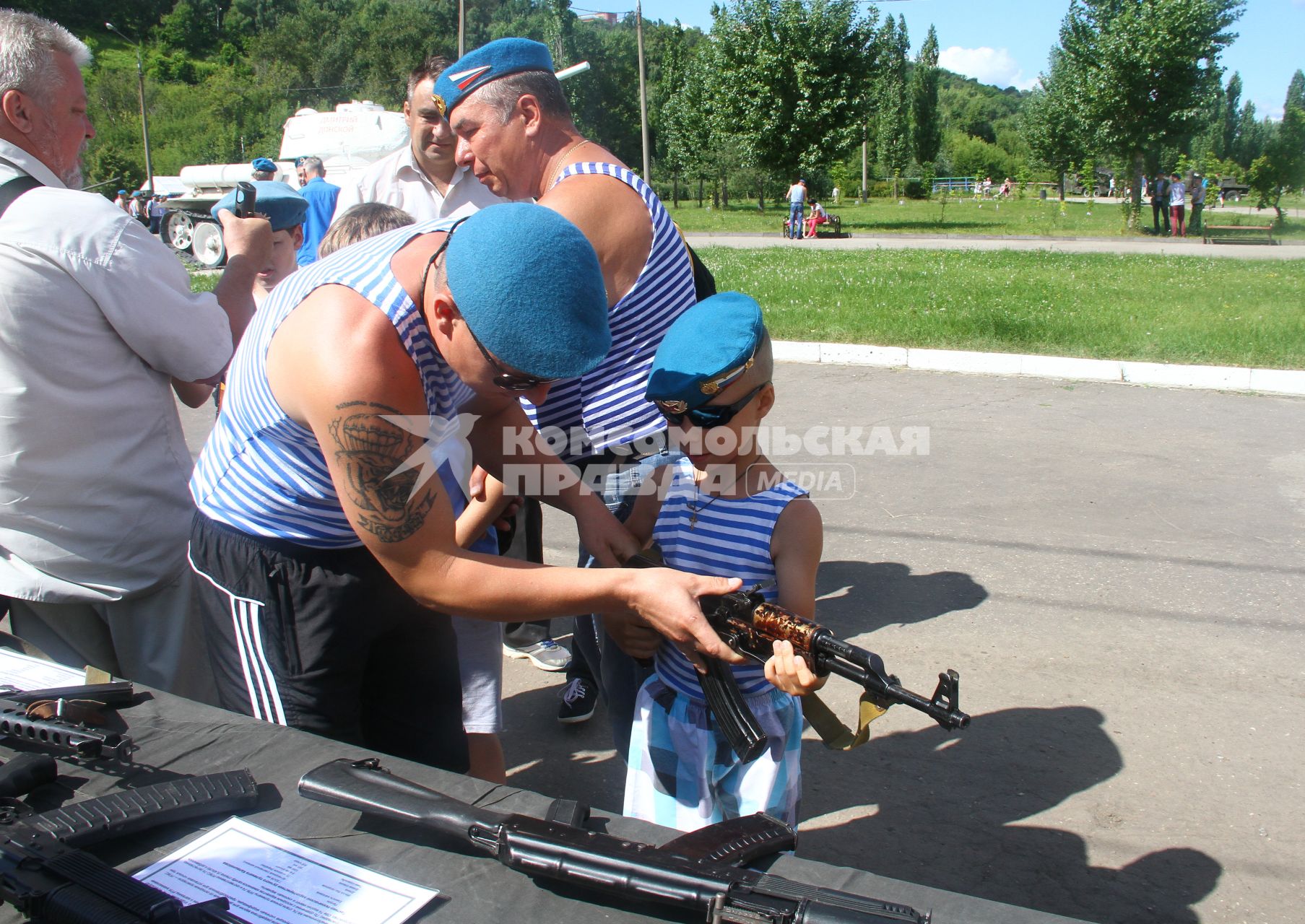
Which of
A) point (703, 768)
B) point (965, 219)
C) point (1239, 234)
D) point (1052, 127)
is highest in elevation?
point (1052, 127)

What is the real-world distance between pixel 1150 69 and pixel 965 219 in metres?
9.88

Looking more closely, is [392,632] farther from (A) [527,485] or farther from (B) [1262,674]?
(B) [1262,674]

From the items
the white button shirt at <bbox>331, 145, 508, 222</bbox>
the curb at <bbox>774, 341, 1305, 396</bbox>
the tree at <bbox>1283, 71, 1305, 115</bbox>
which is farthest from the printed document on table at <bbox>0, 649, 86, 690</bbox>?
the tree at <bbox>1283, 71, 1305, 115</bbox>

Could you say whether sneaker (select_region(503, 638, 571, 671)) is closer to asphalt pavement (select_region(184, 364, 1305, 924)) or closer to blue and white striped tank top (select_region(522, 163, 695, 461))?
asphalt pavement (select_region(184, 364, 1305, 924))

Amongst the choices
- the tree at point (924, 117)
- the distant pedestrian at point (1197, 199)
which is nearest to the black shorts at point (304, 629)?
the distant pedestrian at point (1197, 199)

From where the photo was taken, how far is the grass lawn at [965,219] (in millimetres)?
28688

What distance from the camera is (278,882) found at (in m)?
1.31

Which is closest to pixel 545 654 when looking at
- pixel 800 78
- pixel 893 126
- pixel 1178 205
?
pixel 1178 205

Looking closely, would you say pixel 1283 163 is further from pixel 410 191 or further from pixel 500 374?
pixel 500 374

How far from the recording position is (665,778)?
2285 millimetres

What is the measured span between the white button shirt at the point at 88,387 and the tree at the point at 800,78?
34.1 metres

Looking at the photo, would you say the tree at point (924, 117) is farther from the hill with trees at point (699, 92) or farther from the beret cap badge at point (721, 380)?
the beret cap badge at point (721, 380)

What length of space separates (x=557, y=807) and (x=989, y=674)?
106 inches

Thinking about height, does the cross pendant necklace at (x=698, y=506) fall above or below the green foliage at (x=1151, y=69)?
below
